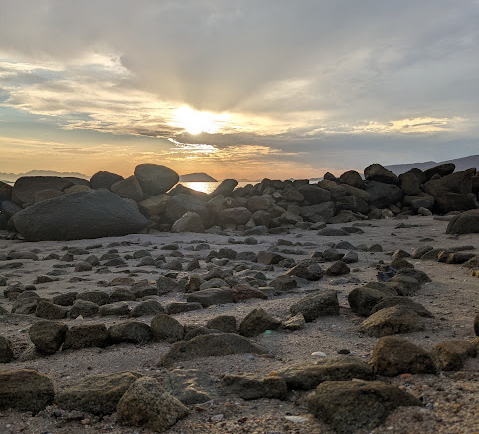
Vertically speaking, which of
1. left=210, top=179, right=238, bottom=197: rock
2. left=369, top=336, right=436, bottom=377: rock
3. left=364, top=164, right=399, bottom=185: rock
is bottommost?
left=369, top=336, right=436, bottom=377: rock

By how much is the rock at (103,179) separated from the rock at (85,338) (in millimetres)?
12805

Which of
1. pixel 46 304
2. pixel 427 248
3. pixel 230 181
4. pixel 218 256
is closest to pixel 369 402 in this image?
pixel 46 304

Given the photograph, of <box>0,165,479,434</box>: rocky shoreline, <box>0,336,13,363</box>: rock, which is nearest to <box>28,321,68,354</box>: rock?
<box>0,165,479,434</box>: rocky shoreline

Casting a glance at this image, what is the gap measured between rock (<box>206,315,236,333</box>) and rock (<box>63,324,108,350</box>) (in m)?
0.78

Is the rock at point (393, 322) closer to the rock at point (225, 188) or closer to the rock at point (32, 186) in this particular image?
the rock at point (225, 188)

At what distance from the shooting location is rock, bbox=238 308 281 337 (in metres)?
3.42

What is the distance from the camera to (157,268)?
6.80 metres

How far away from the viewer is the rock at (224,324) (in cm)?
344

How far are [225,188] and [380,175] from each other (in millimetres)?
5949

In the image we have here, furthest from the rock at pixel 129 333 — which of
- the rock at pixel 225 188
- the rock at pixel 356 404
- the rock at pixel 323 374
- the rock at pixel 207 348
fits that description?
the rock at pixel 225 188

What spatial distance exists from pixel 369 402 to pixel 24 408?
1645 mm

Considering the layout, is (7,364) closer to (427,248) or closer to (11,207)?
(427,248)

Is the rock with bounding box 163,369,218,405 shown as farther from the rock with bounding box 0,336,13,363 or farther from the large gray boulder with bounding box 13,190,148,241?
the large gray boulder with bounding box 13,190,148,241

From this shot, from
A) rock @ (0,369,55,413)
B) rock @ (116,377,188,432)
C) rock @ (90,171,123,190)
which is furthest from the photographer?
rock @ (90,171,123,190)
